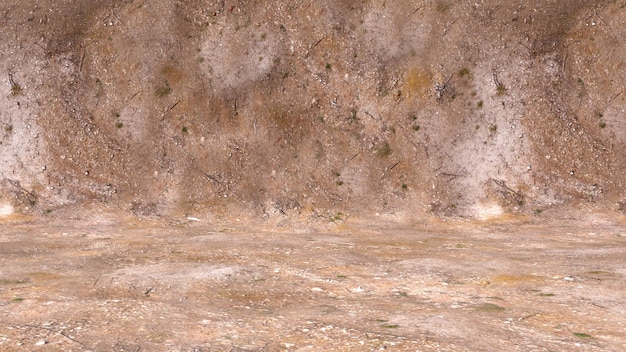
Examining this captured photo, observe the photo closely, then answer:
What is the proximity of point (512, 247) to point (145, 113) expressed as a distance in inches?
1133

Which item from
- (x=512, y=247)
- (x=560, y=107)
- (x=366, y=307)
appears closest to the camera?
(x=366, y=307)

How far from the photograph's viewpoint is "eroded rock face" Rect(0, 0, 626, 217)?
40688mm

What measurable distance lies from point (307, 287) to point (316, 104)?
23.6 m

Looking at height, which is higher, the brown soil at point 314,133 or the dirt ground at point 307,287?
the brown soil at point 314,133

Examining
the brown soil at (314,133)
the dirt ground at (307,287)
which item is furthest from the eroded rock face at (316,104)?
the dirt ground at (307,287)

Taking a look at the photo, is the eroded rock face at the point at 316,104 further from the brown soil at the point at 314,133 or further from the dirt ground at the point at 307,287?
the dirt ground at the point at 307,287

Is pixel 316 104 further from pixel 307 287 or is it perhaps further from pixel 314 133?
pixel 307 287

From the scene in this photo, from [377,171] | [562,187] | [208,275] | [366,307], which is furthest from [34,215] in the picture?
[562,187]

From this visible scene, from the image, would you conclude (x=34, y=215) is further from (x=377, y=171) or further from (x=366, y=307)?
(x=366, y=307)

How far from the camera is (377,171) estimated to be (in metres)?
42.0

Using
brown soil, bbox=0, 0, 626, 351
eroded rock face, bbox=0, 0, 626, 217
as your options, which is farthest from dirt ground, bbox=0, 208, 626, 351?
eroded rock face, bbox=0, 0, 626, 217

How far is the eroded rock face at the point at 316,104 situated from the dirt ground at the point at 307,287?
461 cm

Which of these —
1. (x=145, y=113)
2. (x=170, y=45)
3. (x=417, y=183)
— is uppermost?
(x=170, y=45)

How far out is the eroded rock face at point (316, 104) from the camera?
40688 millimetres
